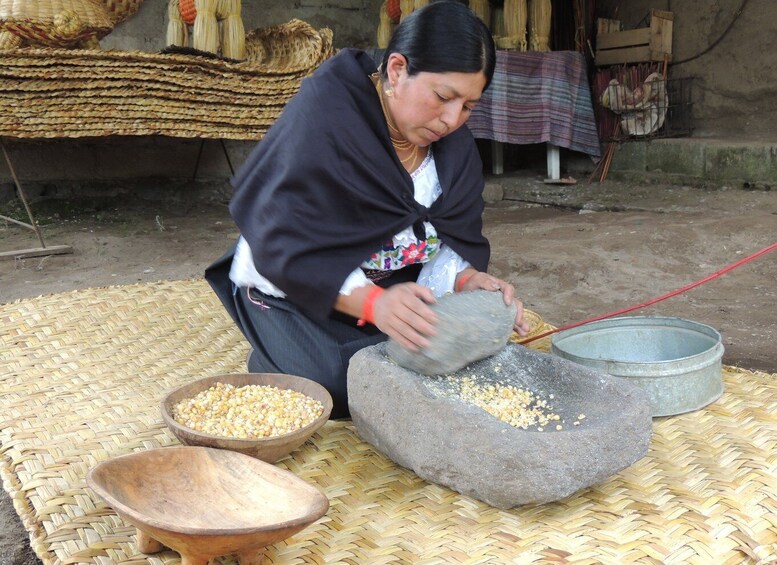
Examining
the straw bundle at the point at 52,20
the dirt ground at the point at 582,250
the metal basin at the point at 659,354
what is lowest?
the dirt ground at the point at 582,250

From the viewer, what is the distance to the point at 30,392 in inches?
90.2

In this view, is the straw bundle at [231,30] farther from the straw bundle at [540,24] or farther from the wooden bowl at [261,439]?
the wooden bowl at [261,439]

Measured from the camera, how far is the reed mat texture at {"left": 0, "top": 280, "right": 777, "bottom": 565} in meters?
1.49

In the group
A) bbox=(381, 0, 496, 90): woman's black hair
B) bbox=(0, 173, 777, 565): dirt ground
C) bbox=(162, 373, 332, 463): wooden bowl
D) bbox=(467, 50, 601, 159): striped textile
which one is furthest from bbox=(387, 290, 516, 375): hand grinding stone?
bbox=(467, 50, 601, 159): striped textile

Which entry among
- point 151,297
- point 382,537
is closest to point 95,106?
point 151,297

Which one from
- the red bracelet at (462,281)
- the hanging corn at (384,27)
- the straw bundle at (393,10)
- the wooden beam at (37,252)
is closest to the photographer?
the red bracelet at (462,281)

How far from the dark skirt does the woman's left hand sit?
32cm

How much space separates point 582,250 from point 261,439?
3.52 meters

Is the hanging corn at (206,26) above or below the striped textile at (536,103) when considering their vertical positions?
above

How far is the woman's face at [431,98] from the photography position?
1.84 m

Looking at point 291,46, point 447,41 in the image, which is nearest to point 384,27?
point 291,46

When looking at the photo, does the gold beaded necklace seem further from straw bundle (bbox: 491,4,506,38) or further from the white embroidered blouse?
straw bundle (bbox: 491,4,506,38)

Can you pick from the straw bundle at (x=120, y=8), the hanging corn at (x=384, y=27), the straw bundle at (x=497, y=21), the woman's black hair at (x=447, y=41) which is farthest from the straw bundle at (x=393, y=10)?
the woman's black hair at (x=447, y=41)

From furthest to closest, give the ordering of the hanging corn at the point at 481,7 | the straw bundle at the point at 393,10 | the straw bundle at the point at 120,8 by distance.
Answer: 1. the hanging corn at the point at 481,7
2. the straw bundle at the point at 393,10
3. the straw bundle at the point at 120,8
